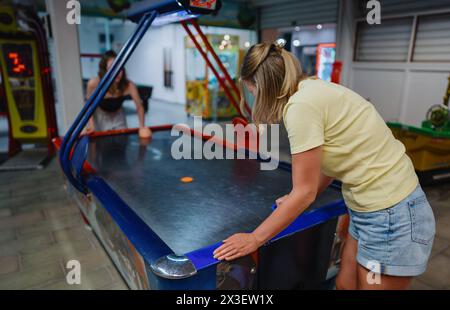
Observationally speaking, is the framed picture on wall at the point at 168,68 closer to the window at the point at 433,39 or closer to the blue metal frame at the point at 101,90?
the window at the point at 433,39

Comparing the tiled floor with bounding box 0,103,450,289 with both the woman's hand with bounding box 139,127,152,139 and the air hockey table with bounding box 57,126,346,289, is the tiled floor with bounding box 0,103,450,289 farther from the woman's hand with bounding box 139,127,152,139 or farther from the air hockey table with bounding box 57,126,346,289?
the woman's hand with bounding box 139,127,152,139

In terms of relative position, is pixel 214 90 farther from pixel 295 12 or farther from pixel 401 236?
pixel 401 236

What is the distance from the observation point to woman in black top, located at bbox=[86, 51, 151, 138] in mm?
3312

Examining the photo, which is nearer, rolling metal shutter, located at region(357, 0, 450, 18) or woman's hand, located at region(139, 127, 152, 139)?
woman's hand, located at region(139, 127, 152, 139)

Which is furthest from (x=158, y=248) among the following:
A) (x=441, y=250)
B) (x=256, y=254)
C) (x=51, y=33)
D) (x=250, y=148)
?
(x=51, y=33)

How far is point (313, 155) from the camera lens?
99 centimetres

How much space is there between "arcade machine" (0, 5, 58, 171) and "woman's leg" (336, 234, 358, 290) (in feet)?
14.0

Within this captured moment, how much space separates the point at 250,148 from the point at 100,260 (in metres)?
1.52

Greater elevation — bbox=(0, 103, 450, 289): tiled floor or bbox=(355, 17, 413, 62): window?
bbox=(355, 17, 413, 62): window

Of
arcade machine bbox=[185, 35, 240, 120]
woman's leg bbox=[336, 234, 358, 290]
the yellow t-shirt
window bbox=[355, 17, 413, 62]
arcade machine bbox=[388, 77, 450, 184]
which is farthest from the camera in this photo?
arcade machine bbox=[185, 35, 240, 120]

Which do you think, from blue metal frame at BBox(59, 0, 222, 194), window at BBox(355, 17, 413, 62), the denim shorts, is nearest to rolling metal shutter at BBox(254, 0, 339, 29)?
window at BBox(355, 17, 413, 62)

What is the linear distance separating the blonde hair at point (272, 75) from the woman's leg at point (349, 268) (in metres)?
0.74

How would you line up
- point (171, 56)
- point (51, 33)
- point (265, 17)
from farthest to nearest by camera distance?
point (171, 56) < point (265, 17) < point (51, 33)

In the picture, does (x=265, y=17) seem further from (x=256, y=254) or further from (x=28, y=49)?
(x=256, y=254)
